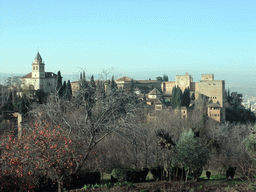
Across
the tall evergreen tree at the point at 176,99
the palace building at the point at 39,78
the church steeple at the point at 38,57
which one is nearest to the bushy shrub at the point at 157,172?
the tall evergreen tree at the point at 176,99

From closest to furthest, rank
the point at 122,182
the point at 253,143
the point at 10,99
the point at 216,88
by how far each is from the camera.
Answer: the point at 122,182 < the point at 253,143 < the point at 10,99 < the point at 216,88

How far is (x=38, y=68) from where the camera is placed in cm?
5091

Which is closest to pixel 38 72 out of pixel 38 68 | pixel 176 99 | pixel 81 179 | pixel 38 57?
pixel 38 68

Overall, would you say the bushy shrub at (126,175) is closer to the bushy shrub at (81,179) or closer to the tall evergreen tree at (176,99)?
the bushy shrub at (81,179)

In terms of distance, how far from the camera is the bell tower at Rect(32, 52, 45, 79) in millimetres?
50625

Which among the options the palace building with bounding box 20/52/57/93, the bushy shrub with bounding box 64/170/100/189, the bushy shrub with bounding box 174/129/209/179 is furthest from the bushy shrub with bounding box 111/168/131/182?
the palace building with bounding box 20/52/57/93

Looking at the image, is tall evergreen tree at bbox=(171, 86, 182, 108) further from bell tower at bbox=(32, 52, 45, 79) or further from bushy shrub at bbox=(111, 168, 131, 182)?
bushy shrub at bbox=(111, 168, 131, 182)

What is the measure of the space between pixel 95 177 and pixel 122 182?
941mm

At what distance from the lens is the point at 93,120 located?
10.5m

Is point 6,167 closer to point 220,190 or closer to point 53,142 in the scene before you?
point 53,142

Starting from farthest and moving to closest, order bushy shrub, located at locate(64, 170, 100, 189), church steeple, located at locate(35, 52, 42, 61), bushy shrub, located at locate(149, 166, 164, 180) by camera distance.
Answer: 1. church steeple, located at locate(35, 52, 42, 61)
2. bushy shrub, located at locate(149, 166, 164, 180)
3. bushy shrub, located at locate(64, 170, 100, 189)

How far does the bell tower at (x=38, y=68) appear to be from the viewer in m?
50.6

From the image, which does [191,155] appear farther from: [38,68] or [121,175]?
[38,68]

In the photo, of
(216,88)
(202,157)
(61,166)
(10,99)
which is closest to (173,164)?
(202,157)
